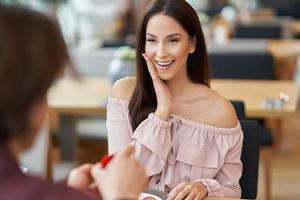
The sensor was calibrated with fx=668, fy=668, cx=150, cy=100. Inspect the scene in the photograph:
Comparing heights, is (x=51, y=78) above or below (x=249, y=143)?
above

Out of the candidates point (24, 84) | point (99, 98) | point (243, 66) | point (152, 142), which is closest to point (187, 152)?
point (152, 142)

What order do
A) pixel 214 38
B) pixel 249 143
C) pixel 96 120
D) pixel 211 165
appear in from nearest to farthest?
pixel 211 165
pixel 249 143
pixel 96 120
pixel 214 38

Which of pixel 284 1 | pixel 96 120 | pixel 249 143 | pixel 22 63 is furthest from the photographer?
pixel 284 1

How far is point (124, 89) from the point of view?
216 centimetres

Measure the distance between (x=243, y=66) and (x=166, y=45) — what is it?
233 centimetres

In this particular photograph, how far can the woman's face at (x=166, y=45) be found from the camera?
2.07m

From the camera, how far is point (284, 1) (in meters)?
11.3

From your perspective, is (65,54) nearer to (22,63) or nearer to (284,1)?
(22,63)

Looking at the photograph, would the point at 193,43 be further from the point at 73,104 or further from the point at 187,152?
the point at 73,104

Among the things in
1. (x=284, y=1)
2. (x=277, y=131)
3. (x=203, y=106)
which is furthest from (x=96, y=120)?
(x=284, y=1)

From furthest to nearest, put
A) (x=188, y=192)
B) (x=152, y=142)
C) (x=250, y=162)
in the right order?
(x=250, y=162), (x=152, y=142), (x=188, y=192)

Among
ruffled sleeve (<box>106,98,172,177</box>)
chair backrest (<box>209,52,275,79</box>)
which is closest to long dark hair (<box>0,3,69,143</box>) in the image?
ruffled sleeve (<box>106,98,172,177</box>)

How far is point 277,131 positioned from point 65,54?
3.78 meters

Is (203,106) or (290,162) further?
(290,162)
